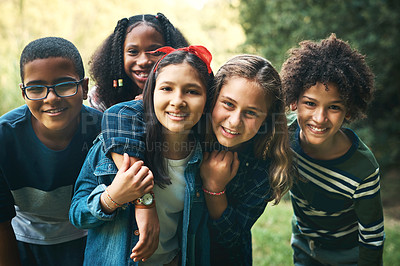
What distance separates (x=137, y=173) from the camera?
5.65ft

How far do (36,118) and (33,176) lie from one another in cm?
36

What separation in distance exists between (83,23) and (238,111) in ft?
31.1

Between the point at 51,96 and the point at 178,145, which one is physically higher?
the point at 51,96

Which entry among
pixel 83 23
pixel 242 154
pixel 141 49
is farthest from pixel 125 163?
pixel 83 23

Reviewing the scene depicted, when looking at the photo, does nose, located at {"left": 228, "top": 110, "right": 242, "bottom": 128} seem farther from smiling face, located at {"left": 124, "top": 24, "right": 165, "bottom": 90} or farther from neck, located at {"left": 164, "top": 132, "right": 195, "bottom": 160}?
smiling face, located at {"left": 124, "top": 24, "right": 165, "bottom": 90}

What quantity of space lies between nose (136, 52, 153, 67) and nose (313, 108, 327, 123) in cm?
122

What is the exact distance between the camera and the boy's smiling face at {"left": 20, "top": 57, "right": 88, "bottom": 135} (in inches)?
77.2

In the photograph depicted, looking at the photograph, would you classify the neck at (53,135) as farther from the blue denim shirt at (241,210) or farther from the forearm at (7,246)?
the blue denim shirt at (241,210)

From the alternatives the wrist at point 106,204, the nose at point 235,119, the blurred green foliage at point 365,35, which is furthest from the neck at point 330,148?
the blurred green foliage at point 365,35

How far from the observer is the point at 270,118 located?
87.0 inches

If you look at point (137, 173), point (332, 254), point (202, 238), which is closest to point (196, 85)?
point (137, 173)

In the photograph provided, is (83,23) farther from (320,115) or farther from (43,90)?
(320,115)

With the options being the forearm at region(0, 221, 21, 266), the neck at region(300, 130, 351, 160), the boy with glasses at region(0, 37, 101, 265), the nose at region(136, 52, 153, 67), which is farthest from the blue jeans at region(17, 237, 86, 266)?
the neck at region(300, 130, 351, 160)

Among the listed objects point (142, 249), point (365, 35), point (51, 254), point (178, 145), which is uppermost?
point (365, 35)
